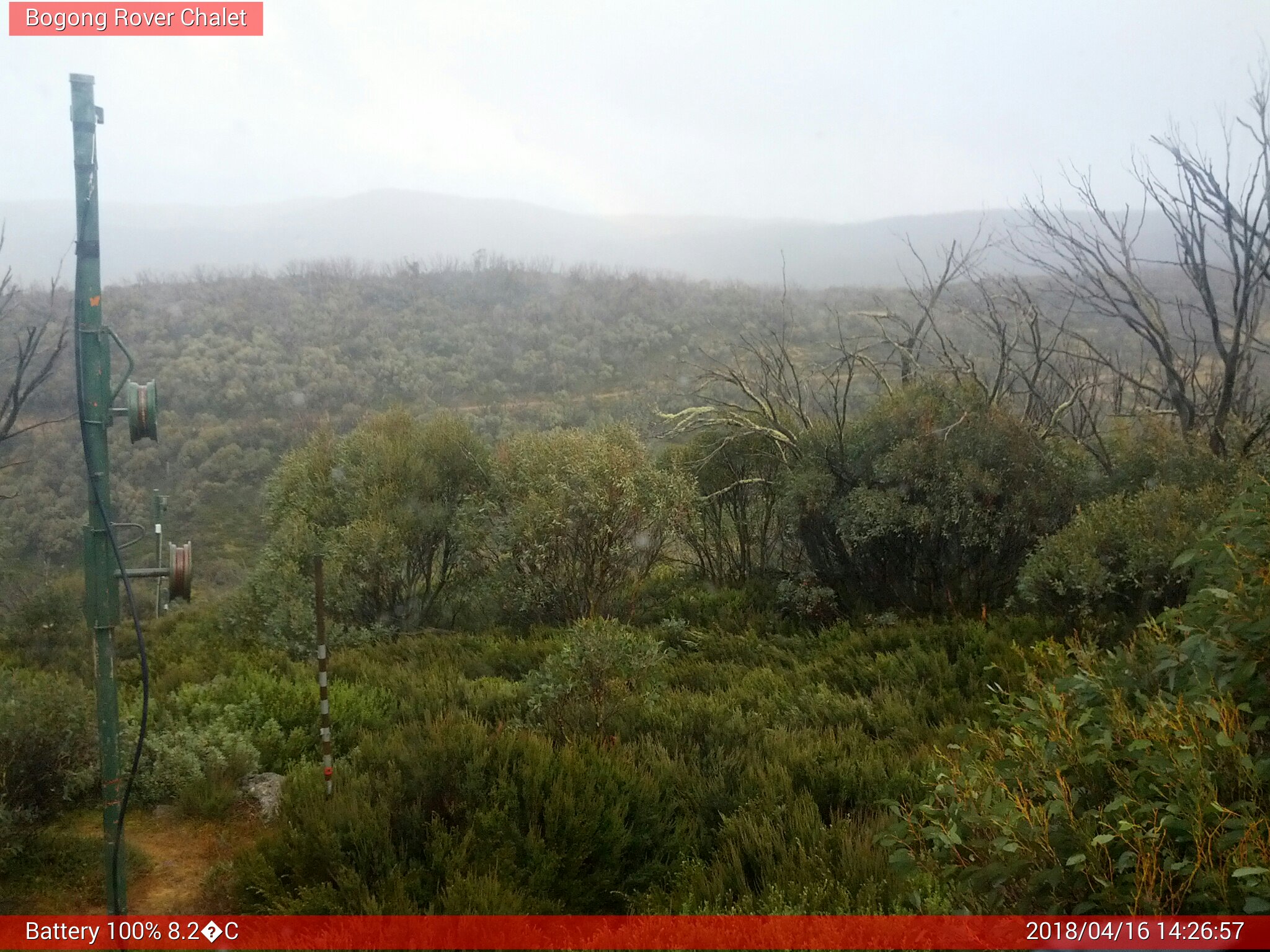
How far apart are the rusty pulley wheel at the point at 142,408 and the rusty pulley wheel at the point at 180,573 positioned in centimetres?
60

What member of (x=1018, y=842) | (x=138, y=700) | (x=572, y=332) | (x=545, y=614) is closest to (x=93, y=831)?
(x=138, y=700)

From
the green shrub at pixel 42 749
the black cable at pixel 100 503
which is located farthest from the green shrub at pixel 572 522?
the black cable at pixel 100 503

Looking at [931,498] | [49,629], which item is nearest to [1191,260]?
[931,498]

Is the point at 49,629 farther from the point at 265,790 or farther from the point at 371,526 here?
the point at 265,790

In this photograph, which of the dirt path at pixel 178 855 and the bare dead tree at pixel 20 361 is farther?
the bare dead tree at pixel 20 361

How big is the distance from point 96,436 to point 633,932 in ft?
11.4

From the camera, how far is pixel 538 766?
504 cm

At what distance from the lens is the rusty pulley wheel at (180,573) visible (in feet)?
13.3

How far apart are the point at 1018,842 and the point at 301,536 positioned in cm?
1207

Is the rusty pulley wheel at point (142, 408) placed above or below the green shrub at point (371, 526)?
above

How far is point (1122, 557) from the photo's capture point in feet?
28.8

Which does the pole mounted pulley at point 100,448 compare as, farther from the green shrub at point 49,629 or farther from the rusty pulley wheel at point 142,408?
the green shrub at point 49,629

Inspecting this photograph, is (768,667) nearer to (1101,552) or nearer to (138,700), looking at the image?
(1101,552)

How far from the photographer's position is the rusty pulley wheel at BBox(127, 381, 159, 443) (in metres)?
3.96
